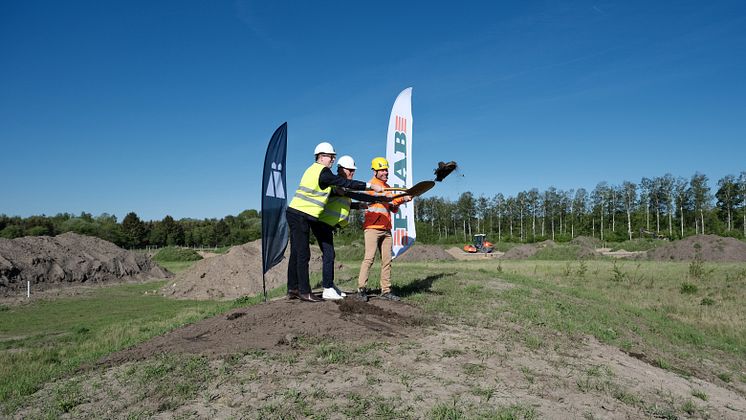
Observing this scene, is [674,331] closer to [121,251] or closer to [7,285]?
[7,285]

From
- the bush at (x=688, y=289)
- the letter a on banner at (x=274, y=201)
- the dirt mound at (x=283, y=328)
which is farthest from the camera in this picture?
the bush at (x=688, y=289)

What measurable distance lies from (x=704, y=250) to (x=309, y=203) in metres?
34.1

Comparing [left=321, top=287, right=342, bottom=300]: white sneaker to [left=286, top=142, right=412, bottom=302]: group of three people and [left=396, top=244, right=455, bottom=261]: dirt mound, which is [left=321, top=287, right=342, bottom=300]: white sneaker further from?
Result: [left=396, top=244, right=455, bottom=261]: dirt mound

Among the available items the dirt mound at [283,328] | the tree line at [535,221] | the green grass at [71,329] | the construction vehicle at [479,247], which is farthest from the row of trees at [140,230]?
the dirt mound at [283,328]

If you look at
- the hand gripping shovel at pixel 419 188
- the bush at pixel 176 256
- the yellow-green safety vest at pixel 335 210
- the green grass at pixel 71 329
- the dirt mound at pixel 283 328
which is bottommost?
the green grass at pixel 71 329

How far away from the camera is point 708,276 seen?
19.3m

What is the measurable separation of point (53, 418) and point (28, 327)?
36.0ft

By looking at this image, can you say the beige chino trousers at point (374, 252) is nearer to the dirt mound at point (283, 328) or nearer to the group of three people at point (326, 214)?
the group of three people at point (326, 214)

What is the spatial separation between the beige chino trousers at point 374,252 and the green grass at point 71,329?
3525mm

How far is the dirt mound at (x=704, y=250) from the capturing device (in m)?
31.4

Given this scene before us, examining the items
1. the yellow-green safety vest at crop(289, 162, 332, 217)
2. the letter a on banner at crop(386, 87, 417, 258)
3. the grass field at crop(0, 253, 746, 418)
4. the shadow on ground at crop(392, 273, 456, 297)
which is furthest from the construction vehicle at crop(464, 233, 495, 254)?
the yellow-green safety vest at crop(289, 162, 332, 217)

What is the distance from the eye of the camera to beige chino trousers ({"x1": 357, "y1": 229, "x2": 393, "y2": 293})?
8.03 m

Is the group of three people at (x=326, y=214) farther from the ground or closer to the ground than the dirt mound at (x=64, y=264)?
farther from the ground

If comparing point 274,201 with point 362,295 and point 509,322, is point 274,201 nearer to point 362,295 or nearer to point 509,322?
point 362,295
